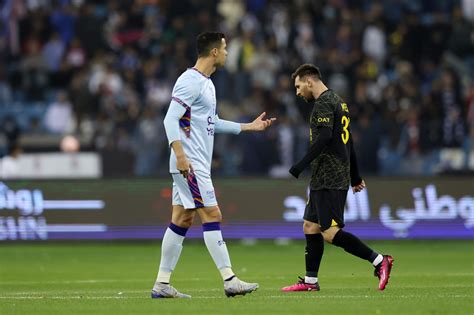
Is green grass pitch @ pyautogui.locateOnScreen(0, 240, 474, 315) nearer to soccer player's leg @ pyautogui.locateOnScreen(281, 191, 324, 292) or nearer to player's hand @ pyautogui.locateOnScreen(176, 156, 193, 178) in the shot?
soccer player's leg @ pyautogui.locateOnScreen(281, 191, 324, 292)

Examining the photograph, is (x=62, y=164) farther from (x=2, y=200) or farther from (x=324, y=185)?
(x=324, y=185)

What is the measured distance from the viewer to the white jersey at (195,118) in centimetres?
1229

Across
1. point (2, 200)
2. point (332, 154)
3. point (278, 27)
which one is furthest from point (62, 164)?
point (332, 154)

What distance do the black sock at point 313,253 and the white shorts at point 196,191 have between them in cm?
155

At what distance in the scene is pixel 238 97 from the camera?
28156 millimetres

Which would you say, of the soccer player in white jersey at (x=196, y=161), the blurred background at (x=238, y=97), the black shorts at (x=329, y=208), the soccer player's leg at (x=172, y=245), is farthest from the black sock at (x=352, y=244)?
the blurred background at (x=238, y=97)

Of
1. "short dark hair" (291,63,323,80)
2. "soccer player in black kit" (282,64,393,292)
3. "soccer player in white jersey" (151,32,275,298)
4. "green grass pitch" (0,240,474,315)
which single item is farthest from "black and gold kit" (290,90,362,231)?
"soccer player in white jersey" (151,32,275,298)

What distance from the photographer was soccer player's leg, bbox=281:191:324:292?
13328 millimetres

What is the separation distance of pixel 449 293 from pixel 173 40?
1831 centimetres

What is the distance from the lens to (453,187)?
2331 centimetres

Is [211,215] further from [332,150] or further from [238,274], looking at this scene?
[238,274]

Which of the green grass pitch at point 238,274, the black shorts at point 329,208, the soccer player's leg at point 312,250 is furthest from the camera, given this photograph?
the soccer player's leg at point 312,250

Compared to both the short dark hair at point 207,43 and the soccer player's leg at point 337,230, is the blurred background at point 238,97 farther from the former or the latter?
the short dark hair at point 207,43

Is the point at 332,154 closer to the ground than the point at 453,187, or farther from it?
farther from it
